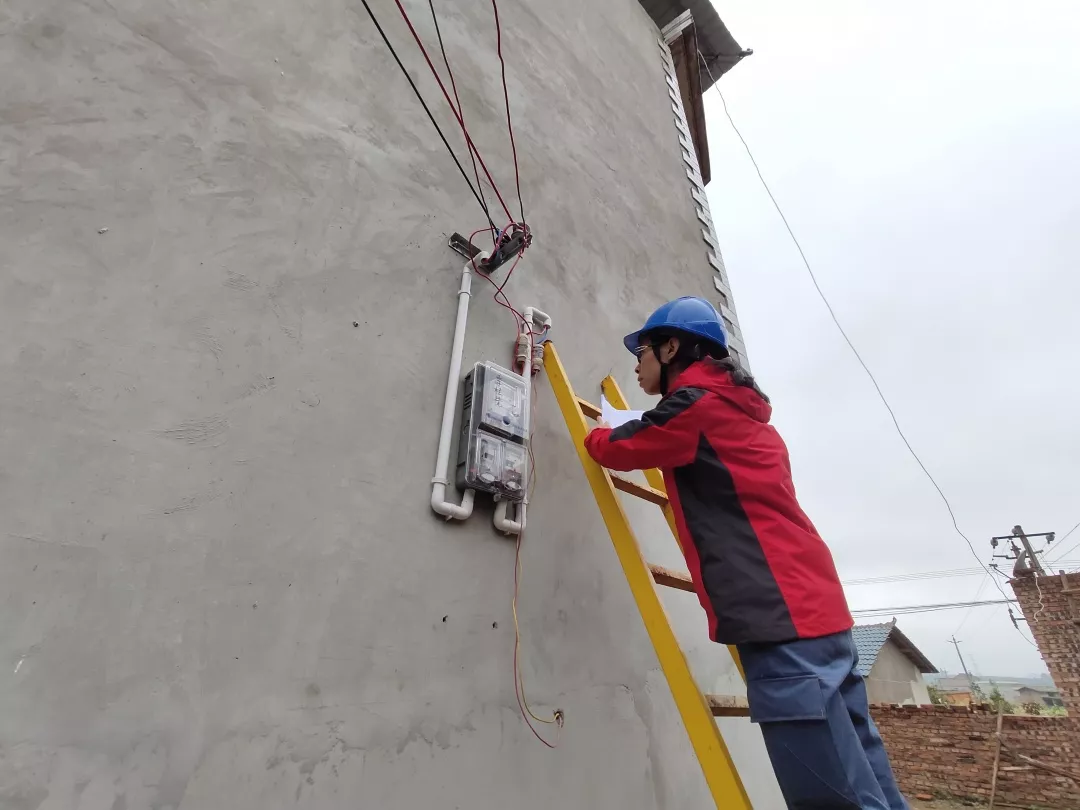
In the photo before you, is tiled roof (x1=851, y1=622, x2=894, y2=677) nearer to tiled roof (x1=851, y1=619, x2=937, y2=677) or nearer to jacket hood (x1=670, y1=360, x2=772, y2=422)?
tiled roof (x1=851, y1=619, x2=937, y2=677)

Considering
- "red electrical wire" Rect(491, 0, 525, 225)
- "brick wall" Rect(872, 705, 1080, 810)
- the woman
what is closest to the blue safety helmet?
the woman

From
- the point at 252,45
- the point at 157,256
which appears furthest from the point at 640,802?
the point at 252,45

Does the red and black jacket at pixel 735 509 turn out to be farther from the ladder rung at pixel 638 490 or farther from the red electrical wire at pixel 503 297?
the red electrical wire at pixel 503 297

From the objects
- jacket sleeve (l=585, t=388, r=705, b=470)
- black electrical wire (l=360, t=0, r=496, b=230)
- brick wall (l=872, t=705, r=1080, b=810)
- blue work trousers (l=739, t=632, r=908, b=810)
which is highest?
black electrical wire (l=360, t=0, r=496, b=230)

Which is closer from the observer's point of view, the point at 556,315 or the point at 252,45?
the point at 252,45

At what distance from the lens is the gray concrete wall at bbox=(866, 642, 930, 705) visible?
1254 cm

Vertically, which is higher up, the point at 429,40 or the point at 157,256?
the point at 429,40

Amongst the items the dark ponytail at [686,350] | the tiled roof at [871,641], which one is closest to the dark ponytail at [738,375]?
the dark ponytail at [686,350]

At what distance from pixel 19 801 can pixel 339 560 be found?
23.6 inches

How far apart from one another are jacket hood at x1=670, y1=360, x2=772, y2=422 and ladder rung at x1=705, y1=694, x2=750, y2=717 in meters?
0.74

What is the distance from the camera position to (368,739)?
1172mm

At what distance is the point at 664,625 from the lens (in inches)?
55.3

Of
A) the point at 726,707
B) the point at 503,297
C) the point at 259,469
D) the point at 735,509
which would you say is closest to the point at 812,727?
the point at 726,707

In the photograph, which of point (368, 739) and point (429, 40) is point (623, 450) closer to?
point (368, 739)
